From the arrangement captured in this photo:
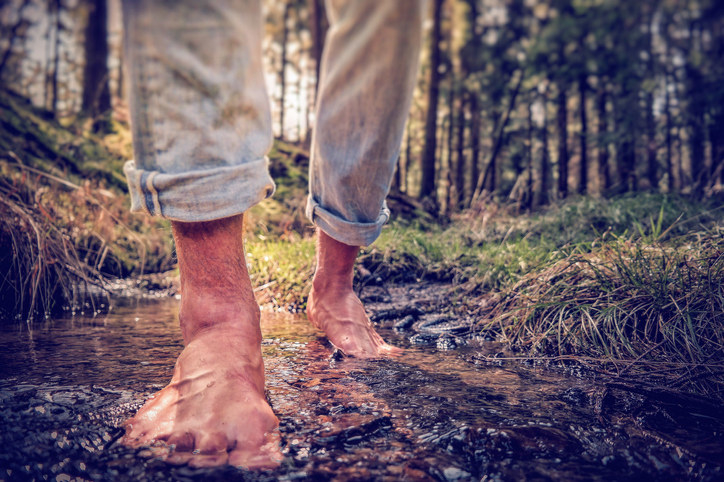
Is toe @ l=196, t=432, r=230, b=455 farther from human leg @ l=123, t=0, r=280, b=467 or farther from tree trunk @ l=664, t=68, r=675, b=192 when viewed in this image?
tree trunk @ l=664, t=68, r=675, b=192

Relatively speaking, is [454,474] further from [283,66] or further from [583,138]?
[283,66]

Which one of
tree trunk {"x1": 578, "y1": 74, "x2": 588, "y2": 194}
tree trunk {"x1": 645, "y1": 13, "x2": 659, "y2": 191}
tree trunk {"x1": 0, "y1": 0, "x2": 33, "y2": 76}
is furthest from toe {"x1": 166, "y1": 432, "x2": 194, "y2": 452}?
tree trunk {"x1": 0, "y1": 0, "x2": 33, "y2": 76}

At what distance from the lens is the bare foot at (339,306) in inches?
65.0

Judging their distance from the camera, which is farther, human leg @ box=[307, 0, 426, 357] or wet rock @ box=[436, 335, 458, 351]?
wet rock @ box=[436, 335, 458, 351]

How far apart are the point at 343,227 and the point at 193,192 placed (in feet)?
2.46

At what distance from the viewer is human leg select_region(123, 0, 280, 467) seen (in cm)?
92

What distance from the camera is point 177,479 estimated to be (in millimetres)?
666

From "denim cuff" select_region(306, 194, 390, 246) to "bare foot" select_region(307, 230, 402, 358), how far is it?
8 centimetres

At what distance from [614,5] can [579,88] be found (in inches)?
71.8

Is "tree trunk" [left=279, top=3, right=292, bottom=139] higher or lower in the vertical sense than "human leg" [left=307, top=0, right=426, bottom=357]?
higher

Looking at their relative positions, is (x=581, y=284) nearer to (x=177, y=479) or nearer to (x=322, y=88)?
(x=322, y=88)

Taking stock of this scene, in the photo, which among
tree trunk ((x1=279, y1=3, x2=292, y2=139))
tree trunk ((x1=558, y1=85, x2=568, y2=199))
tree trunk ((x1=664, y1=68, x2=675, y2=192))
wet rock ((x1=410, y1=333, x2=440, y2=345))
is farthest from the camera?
tree trunk ((x1=279, y1=3, x2=292, y2=139))

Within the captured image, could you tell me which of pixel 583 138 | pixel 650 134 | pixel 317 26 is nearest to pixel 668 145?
pixel 650 134

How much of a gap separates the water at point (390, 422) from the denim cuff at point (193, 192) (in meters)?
0.43
